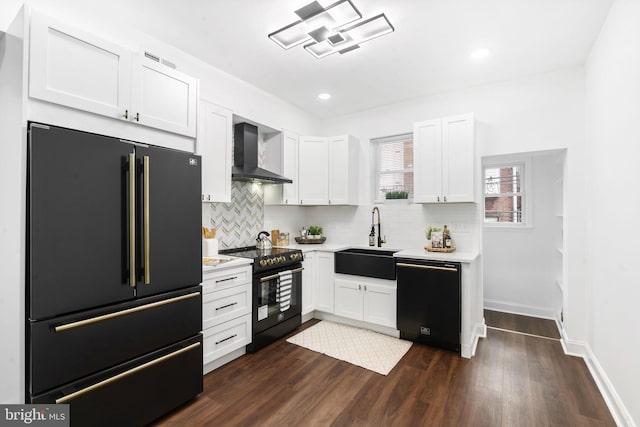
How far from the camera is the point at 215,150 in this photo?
3141 mm

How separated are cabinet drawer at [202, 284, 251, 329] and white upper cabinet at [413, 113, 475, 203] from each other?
89.1 inches

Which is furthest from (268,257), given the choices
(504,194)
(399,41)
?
(504,194)

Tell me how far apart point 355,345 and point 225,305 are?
1.42 meters

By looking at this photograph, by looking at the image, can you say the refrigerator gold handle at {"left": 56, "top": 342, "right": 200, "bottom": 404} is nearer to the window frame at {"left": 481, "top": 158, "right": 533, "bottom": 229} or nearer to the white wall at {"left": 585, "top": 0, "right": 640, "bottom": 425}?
the white wall at {"left": 585, "top": 0, "right": 640, "bottom": 425}

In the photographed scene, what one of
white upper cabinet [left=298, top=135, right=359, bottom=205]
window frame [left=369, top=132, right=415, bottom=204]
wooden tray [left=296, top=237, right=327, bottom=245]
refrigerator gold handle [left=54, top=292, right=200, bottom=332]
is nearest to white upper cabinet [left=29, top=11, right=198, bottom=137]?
refrigerator gold handle [left=54, top=292, right=200, bottom=332]

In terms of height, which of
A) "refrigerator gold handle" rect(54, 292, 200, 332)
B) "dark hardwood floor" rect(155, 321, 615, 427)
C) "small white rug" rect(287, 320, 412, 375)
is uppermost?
"refrigerator gold handle" rect(54, 292, 200, 332)

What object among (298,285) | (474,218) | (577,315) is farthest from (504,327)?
(298,285)

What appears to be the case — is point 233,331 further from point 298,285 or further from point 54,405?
point 54,405

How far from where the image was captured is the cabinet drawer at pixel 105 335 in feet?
5.28

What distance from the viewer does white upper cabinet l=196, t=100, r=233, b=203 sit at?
3039mm

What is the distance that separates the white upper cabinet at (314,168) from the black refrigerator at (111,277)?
213cm

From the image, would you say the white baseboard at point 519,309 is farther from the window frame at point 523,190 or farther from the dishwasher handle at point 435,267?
the dishwasher handle at point 435,267

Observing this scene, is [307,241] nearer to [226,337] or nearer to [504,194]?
[226,337]

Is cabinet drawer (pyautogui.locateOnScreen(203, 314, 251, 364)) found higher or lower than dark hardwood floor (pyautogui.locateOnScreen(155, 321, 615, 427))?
higher
